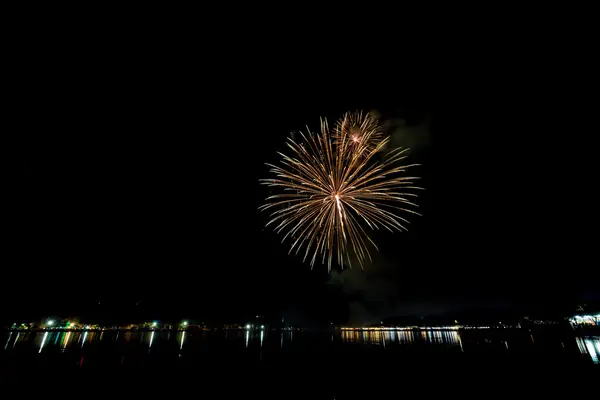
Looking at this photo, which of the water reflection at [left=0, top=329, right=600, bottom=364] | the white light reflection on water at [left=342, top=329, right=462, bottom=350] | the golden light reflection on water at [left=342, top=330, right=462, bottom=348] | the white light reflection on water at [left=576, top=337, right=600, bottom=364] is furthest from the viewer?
the golden light reflection on water at [left=342, top=330, right=462, bottom=348]

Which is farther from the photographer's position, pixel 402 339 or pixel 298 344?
pixel 402 339

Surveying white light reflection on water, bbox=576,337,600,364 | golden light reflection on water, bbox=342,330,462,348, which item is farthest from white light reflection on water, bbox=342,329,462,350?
white light reflection on water, bbox=576,337,600,364

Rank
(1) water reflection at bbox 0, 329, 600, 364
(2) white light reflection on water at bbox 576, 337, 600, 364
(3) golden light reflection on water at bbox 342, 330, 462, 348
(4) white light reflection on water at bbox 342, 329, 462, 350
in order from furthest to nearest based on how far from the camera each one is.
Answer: (3) golden light reflection on water at bbox 342, 330, 462, 348, (4) white light reflection on water at bbox 342, 329, 462, 350, (1) water reflection at bbox 0, 329, 600, 364, (2) white light reflection on water at bbox 576, 337, 600, 364

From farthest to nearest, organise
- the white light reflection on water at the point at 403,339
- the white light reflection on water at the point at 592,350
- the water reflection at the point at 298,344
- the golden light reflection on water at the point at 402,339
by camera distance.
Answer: the golden light reflection on water at the point at 402,339
the white light reflection on water at the point at 403,339
the water reflection at the point at 298,344
the white light reflection on water at the point at 592,350

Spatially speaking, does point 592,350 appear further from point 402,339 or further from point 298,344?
point 298,344

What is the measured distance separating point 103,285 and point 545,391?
392 feet

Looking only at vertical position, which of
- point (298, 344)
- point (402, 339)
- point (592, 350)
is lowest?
point (298, 344)

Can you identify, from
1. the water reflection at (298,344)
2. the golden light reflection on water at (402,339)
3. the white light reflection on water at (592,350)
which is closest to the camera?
the white light reflection on water at (592,350)

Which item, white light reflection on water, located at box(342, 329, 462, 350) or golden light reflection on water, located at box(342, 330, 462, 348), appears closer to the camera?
white light reflection on water, located at box(342, 329, 462, 350)

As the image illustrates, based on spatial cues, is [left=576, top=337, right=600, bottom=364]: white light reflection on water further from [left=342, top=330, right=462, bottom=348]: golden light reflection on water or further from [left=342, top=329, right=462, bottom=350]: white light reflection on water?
[left=342, top=330, right=462, bottom=348]: golden light reflection on water

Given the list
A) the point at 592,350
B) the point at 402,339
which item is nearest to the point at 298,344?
the point at 402,339

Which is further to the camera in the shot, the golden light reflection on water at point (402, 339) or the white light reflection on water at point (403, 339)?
the golden light reflection on water at point (402, 339)

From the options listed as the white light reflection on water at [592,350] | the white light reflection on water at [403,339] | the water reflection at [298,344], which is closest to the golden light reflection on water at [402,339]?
the white light reflection on water at [403,339]

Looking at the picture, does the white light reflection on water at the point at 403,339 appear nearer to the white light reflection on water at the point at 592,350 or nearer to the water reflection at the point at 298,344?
the water reflection at the point at 298,344
